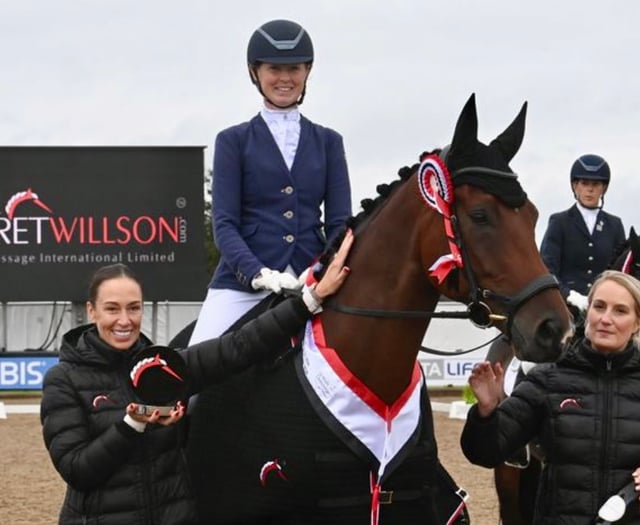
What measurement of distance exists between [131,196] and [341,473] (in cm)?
1462

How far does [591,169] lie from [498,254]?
13.4 feet

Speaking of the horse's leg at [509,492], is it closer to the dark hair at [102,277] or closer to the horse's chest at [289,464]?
the horse's chest at [289,464]

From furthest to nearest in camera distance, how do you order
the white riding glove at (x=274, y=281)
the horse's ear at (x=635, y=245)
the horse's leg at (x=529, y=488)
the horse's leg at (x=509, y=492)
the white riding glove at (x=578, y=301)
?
the horse's leg at (x=509, y=492) → the horse's leg at (x=529, y=488) → the white riding glove at (x=578, y=301) → the horse's ear at (x=635, y=245) → the white riding glove at (x=274, y=281)

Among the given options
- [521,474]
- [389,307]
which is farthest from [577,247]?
[389,307]

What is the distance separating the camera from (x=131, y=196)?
18422 millimetres

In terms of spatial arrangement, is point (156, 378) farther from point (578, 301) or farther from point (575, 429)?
point (578, 301)

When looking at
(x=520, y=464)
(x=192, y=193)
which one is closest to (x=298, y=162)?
(x=520, y=464)

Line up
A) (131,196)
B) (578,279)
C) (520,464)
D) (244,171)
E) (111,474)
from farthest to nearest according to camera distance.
Answer: (131,196)
(578,279)
(520,464)
(244,171)
(111,474)

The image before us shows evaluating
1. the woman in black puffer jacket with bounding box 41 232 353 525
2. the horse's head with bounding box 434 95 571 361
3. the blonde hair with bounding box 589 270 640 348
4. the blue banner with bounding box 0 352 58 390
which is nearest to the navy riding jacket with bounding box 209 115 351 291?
the woman in black puffer jacket with bounding box 41 232 353 525

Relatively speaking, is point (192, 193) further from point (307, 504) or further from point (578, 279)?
point (307, 504)


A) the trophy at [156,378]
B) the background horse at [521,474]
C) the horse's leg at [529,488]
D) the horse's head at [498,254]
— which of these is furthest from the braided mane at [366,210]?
the horse's leg at [529,488]

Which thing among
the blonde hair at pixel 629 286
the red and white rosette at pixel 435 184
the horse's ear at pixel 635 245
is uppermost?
the red and white rosette at pixel 435 184

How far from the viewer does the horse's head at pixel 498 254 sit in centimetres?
384

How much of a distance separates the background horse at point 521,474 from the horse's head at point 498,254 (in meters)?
2.11
